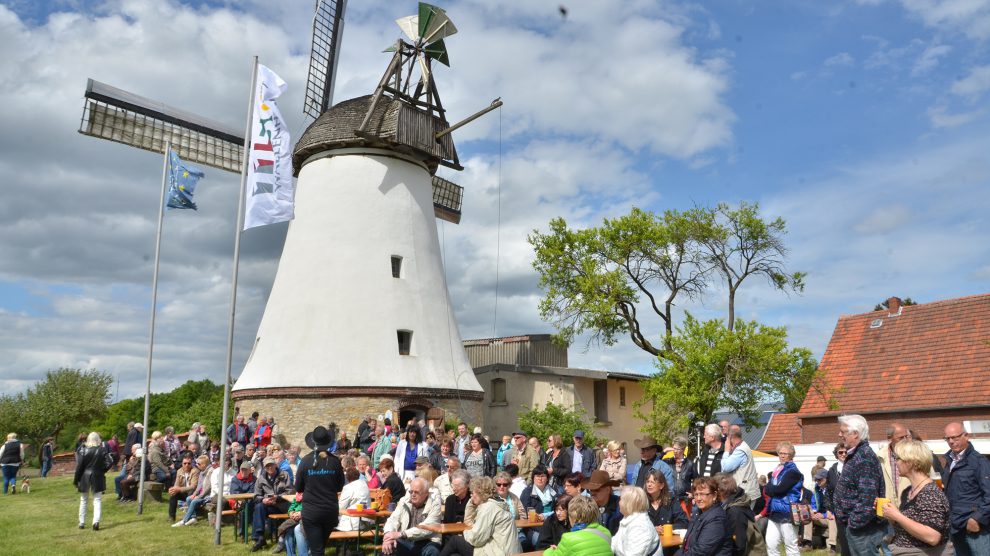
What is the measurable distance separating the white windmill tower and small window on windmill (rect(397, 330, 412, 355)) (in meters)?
0.04

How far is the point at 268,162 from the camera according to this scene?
1390 cm

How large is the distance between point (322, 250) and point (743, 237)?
17161 millimetres

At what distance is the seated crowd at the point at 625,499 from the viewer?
668 cm

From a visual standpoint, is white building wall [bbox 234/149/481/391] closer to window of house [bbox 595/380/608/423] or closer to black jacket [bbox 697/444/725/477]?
window of house [bbox 595/380/608/423]

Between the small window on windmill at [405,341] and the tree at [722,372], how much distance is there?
27.7 feet

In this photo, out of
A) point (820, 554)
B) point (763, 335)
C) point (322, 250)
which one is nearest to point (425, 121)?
point (322, 250)

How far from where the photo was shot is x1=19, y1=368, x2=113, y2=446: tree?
51.6 m

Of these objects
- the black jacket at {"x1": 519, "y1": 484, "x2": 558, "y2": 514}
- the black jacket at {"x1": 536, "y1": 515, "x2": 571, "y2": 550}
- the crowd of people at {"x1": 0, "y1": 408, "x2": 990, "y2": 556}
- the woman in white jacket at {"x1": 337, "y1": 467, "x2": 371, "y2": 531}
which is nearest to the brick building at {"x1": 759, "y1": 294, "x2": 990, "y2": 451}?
the crowd of people at {"x1": 0, "y1": 408, "x2": 990, "y2": 556}

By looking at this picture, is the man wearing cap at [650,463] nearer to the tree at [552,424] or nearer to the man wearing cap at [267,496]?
the man wearing cap at [267,496]

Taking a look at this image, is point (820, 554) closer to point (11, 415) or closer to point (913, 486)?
point (913, 486)

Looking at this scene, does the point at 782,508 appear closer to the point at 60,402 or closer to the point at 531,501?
the point at 531,501

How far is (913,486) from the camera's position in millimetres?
6117

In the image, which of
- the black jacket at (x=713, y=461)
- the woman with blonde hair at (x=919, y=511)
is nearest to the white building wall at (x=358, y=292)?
the black jacket at (x=713, y=461)

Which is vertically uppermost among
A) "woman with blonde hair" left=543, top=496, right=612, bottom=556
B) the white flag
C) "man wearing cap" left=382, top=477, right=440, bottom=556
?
the white flag
